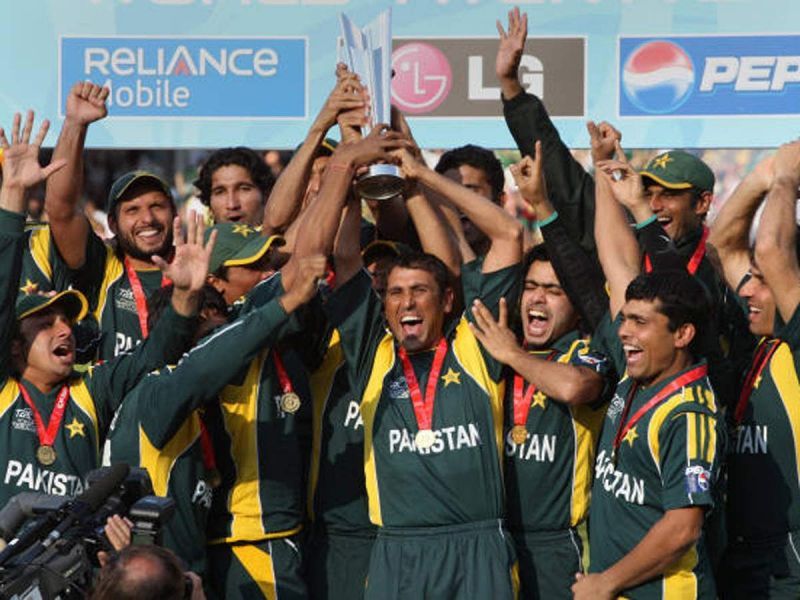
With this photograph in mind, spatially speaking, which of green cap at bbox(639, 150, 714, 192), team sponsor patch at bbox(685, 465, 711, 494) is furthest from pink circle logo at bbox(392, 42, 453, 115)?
team sponsor patch at bbox(685, 465, 711, 494)

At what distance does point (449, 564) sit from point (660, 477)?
97 cm

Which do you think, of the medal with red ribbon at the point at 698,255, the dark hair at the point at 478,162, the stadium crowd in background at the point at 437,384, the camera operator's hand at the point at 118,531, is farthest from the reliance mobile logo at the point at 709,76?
the camera operator's hand at the point at 118,531

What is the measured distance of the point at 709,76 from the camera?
8766 millimetres

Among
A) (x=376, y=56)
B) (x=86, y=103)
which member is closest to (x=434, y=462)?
(x=376, y=56)

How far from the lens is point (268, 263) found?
778cm

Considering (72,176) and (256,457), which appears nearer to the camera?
(256,457)

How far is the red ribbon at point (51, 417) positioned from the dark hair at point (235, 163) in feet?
6.26

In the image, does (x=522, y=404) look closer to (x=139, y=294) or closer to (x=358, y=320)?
(x=358, y=320)

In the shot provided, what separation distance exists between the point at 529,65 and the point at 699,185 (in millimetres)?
1238

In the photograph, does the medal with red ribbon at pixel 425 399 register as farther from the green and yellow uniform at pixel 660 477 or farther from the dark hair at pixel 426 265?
the green and yellow uniform at pixel 660 477

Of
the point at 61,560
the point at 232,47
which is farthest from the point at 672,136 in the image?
the point at 61,560

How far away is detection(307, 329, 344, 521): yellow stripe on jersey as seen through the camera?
7.67 m

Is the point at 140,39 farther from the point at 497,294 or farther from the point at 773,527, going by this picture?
the point at 773,527

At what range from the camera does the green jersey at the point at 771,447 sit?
7160mm
